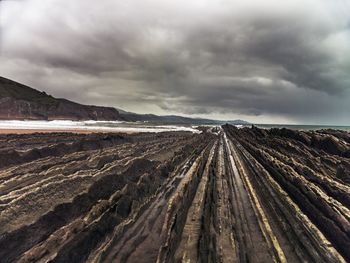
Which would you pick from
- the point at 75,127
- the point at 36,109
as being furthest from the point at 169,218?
the point at 36,109

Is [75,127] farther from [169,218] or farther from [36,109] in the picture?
[36,109]

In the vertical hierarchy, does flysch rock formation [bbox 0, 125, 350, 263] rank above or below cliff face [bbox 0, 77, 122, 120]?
below

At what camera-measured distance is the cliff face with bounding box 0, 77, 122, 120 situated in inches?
4902

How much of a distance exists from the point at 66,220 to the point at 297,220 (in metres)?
7.60

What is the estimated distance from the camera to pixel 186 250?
20.6 ft

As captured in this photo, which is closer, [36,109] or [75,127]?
[75,127]

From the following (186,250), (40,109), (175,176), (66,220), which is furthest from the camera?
(40,109)

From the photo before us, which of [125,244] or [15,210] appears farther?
[15,210]

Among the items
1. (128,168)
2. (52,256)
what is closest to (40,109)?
(128,168)

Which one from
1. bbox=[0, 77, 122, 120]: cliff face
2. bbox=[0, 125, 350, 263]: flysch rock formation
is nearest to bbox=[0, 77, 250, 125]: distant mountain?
bbox=[0, 77, 122, 120]: cliff face

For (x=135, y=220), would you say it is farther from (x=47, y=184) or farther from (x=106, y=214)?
(x=47, y=184)

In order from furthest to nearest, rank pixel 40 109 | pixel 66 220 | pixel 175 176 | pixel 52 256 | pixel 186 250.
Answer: pixel 40 109 → pixel 175 176 → pixel 66 220 → pixel 186 250 → pixel 52 256

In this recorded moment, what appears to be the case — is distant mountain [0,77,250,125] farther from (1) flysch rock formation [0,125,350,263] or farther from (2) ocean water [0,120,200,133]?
(1) flysch rock formation [0,125,350,263]

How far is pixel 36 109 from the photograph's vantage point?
443 ft
